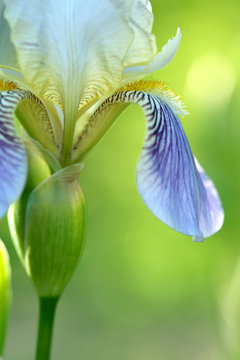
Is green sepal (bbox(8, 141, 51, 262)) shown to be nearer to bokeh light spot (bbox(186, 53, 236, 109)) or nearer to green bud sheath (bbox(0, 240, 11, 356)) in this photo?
green bud sheath (bbox(0, 240, 11, 356))

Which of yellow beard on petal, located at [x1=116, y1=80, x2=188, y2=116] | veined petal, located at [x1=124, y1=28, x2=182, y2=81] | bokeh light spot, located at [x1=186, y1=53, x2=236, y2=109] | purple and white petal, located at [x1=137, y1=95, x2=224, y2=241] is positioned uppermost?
veined petal, located at [x1=124, y1=28, x2=182, y2=81]

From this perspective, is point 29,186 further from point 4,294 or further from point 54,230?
point 4,294

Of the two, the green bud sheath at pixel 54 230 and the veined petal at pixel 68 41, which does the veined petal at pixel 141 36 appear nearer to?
the veined petal at pixel 68 41

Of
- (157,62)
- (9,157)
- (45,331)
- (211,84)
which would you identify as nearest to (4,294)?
(45,331)

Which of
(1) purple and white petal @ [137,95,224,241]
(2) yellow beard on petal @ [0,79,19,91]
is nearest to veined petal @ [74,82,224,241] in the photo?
(1) purple and white petal @ [137,95,224,241]

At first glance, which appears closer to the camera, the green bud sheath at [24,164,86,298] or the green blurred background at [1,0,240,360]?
the green bud sheath at [24,164,86,298]

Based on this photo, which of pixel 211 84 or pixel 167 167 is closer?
pixel 167 167
